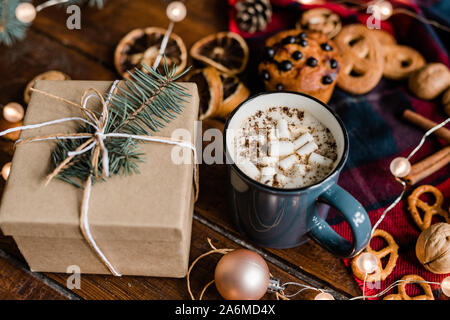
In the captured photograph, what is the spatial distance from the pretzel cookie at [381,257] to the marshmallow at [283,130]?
0.30m

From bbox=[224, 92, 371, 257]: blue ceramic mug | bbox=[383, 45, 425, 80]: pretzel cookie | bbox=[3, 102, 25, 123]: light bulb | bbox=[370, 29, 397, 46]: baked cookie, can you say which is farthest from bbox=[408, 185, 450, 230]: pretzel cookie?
bbox=[3, 102, 25, 123]: light bulb

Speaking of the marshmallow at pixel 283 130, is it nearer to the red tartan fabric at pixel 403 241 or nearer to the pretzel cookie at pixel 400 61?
the red tartan fabric at pixel 403 241

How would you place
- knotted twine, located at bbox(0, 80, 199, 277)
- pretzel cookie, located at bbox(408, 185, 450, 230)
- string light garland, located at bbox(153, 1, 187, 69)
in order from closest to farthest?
knotted twine, located at bbox(0, 80, 199, 277) → pretzel cookie, located at bbox(408, 185, 450, 230) → string light garland, located at bbox(153, 1, 187, 69)

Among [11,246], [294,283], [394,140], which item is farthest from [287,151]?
[11,246]

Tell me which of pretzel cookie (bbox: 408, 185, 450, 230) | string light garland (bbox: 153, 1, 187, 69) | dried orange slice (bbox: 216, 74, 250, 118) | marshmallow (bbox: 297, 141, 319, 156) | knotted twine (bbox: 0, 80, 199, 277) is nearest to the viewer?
knotted twine (bbox: 0, 80, 199, 277)

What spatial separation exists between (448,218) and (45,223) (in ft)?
2.74

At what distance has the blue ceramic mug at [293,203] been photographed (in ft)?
2.33

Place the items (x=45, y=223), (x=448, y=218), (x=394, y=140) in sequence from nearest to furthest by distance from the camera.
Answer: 1. (x=45, y=223)
2. (x=448, y=218)
3. (x=394, y=140)

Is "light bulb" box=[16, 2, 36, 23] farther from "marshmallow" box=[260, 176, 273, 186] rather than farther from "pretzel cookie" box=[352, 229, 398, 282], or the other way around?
"pretzel cookie" box=[352, 229, 398, 282]

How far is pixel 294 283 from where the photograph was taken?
84 cm

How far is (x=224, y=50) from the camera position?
3.64 feet

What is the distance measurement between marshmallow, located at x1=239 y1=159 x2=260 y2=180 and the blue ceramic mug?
0.03 m

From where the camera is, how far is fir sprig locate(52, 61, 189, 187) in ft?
2.38
